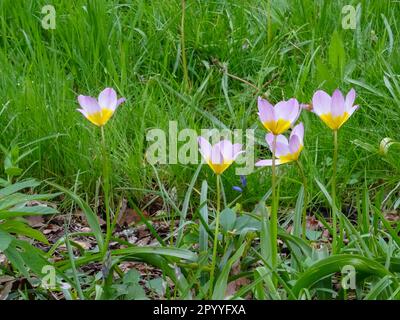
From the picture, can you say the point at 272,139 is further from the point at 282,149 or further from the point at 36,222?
Answer: the point at 36,222

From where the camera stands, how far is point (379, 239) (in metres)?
2.79

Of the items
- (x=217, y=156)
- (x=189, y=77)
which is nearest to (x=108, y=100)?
(x=217, y=156)

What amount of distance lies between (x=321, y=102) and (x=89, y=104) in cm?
65

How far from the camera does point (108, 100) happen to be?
2570 millimetres

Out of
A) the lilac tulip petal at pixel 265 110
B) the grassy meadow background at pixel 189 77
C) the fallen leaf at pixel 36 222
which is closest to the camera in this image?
the lilac tulip petal at pixel 265 110

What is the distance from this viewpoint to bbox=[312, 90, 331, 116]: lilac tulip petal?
248cm

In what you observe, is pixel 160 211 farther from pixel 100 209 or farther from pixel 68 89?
pixel 68 89

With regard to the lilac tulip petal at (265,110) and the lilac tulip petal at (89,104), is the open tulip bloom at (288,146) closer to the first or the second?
the lilac tulip petal at (265,110)

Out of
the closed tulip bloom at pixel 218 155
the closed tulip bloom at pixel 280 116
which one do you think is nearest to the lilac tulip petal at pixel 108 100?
the closed tulip bloom at pixel 218 155

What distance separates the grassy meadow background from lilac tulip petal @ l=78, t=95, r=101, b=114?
74 centimetres

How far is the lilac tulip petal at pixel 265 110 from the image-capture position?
2.40 meters

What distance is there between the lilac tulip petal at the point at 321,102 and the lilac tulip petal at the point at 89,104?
0.61 m

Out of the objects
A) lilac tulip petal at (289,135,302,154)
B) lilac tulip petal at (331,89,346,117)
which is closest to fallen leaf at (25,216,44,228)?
lilac tulip petal at (289,135,302,154)

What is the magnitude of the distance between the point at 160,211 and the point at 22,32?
129 centimetres
